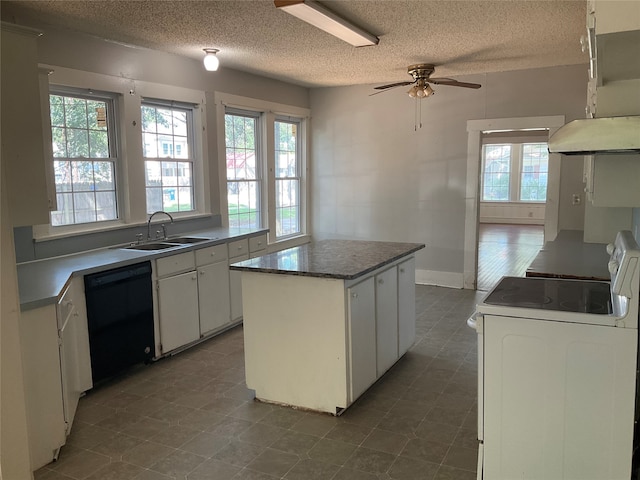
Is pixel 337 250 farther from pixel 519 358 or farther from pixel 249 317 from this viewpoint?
pixel 519 358

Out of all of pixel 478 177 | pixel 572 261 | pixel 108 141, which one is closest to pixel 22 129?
pixel 108 141

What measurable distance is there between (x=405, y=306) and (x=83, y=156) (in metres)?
2.84

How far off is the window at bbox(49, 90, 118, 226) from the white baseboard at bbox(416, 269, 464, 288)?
3808 mm

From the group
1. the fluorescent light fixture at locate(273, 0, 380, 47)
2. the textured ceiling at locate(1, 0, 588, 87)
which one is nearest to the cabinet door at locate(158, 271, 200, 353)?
the textured ceiling at locate(1, 0, 588, 87)

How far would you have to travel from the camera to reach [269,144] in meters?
6.21

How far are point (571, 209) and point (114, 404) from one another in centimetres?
495

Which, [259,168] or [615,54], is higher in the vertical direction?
[615,54]

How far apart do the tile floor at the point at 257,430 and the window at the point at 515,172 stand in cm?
1053

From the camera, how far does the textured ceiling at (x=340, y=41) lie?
131 inches

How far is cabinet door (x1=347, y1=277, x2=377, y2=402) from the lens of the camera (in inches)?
120

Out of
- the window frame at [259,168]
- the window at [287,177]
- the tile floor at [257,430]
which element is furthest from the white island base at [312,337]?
the window at [287,177]

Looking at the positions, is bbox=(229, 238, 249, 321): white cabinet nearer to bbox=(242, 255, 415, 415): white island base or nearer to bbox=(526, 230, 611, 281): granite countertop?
bbox=(242, 255, 415, 415): white island base

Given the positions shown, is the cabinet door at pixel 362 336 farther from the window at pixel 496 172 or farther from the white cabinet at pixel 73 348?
the window at pixel 496 172

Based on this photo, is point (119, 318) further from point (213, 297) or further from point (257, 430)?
point (257, 430)
